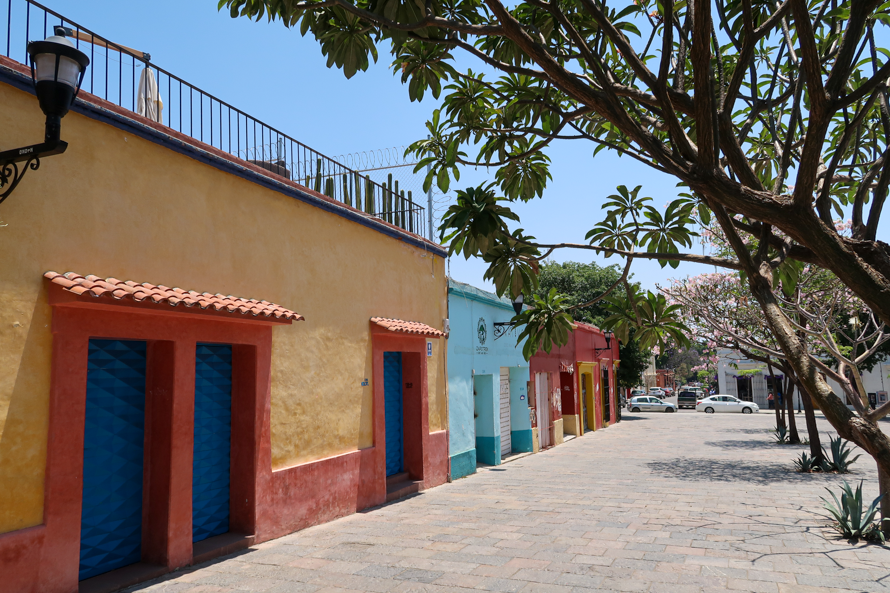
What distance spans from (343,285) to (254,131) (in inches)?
106

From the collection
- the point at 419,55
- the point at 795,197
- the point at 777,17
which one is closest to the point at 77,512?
the point at 419,55

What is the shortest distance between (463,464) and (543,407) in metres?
7.15

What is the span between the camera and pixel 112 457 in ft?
21.2

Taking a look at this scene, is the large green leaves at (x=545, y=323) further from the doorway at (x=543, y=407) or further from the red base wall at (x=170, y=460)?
the doorway at (x=543, y=407)

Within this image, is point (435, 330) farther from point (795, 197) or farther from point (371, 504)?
point (795, 197)

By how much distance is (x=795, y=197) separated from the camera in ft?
10.7

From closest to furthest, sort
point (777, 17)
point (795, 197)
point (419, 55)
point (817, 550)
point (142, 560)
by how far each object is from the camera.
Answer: point (795, 197)
point (777, 17)
point (419, 55)
point (142, 560)
point (817, 550)

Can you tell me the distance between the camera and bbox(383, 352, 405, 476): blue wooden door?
38.5ft

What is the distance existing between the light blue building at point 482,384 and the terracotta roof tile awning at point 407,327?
1.39 metres

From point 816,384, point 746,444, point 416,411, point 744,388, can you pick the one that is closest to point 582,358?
point 746,444

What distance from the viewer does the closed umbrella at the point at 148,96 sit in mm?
7480

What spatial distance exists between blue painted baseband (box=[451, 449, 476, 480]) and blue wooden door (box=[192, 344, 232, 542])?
20.3 feet

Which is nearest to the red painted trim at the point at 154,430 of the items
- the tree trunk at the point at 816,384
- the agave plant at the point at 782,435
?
the tree trunk at the point at 816,384

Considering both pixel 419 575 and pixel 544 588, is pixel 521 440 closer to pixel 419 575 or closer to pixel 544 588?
pixel 419 575
